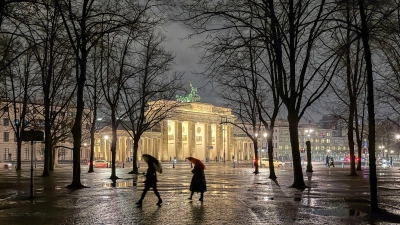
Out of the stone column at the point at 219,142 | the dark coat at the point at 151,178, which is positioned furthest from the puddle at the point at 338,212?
the stone column at the point at 219,142

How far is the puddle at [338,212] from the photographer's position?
13414 mm

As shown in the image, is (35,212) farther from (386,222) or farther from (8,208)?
(386,222)

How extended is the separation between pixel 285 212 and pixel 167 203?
453cm

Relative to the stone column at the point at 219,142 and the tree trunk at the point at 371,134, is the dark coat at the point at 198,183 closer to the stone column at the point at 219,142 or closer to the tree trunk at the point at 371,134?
the tree trunk at the point at 371,134

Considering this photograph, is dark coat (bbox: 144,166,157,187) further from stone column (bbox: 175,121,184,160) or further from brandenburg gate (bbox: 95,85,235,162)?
stone column (bbox: 175,121,184,160)

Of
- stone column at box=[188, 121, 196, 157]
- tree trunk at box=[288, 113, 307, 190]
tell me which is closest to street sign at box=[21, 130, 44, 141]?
tree trunk at box=[288, 113, 307, 190]

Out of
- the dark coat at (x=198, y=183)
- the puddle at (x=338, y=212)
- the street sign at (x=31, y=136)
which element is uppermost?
the street sign at (x=31, y=136)

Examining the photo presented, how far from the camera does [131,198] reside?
60.3ft

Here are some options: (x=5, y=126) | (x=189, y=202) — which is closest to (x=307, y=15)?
(x=189, y=202)

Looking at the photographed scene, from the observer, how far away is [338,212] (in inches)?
548

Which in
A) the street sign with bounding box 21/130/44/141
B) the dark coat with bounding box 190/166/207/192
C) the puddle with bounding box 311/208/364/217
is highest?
the street sign with bounding box 21/130/44/141

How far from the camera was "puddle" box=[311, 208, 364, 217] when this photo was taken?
13.4 metres

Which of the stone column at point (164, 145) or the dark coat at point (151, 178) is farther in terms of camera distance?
the stone column at point (164, 145)

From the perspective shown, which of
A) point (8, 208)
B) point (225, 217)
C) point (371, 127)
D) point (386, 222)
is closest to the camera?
point (386, 222)
